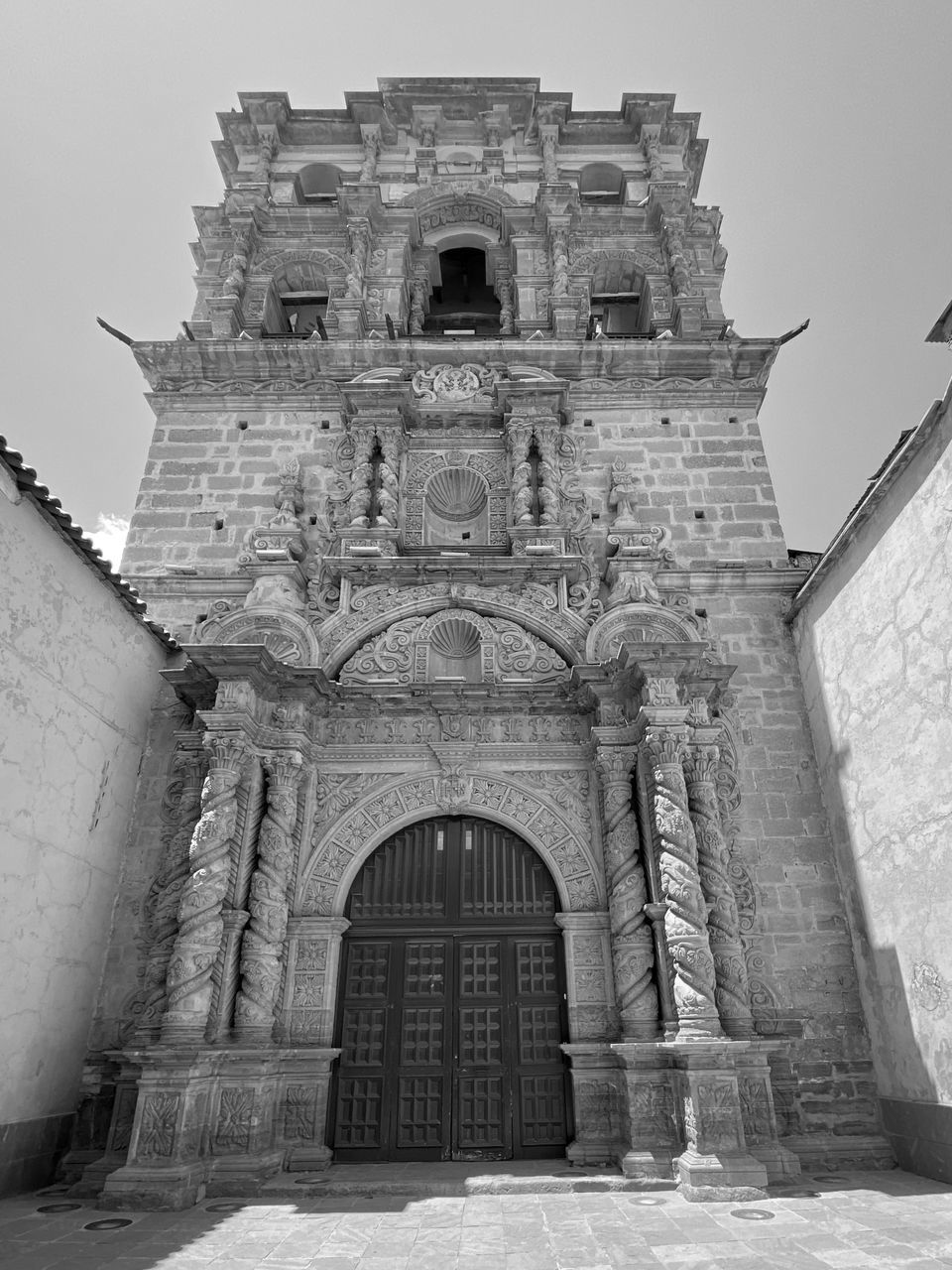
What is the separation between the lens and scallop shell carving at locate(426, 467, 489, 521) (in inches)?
416

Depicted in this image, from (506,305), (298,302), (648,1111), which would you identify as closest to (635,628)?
(648,1111)

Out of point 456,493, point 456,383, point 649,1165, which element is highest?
point 456,383

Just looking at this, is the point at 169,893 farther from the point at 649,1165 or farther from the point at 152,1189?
the point at 649,1165

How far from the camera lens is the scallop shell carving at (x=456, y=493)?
10562mm

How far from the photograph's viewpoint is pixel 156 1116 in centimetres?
625

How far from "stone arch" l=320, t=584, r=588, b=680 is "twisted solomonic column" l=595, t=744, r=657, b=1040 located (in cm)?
140

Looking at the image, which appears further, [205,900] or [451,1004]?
[451,1004]

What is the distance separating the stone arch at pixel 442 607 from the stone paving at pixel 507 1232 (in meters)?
4.95

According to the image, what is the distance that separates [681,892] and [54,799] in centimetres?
555

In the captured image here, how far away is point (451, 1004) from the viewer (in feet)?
25.0

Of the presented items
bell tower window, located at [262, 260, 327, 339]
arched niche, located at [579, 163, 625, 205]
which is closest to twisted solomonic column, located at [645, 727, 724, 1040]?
bell tower window, located at [262, 260, 327, 339]

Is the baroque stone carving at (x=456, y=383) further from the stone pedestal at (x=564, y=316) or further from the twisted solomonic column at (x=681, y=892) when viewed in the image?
the twisted solomonic column at (x=681, y=892)

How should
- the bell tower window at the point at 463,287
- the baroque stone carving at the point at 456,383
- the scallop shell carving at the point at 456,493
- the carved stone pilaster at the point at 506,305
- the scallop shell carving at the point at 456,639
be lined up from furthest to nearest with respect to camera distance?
the bell tower window at the point at 463,287 < the carved stone pilaster at the point at 506,305 < the baroque stone carving at the point at 456,383 < the scallop shell carving at the point at 456,493 < the scallop shell carving at the point at 456,639

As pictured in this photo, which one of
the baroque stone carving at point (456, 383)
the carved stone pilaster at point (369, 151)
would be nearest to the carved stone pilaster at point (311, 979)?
the baroque stone carving at point (456, 383)
